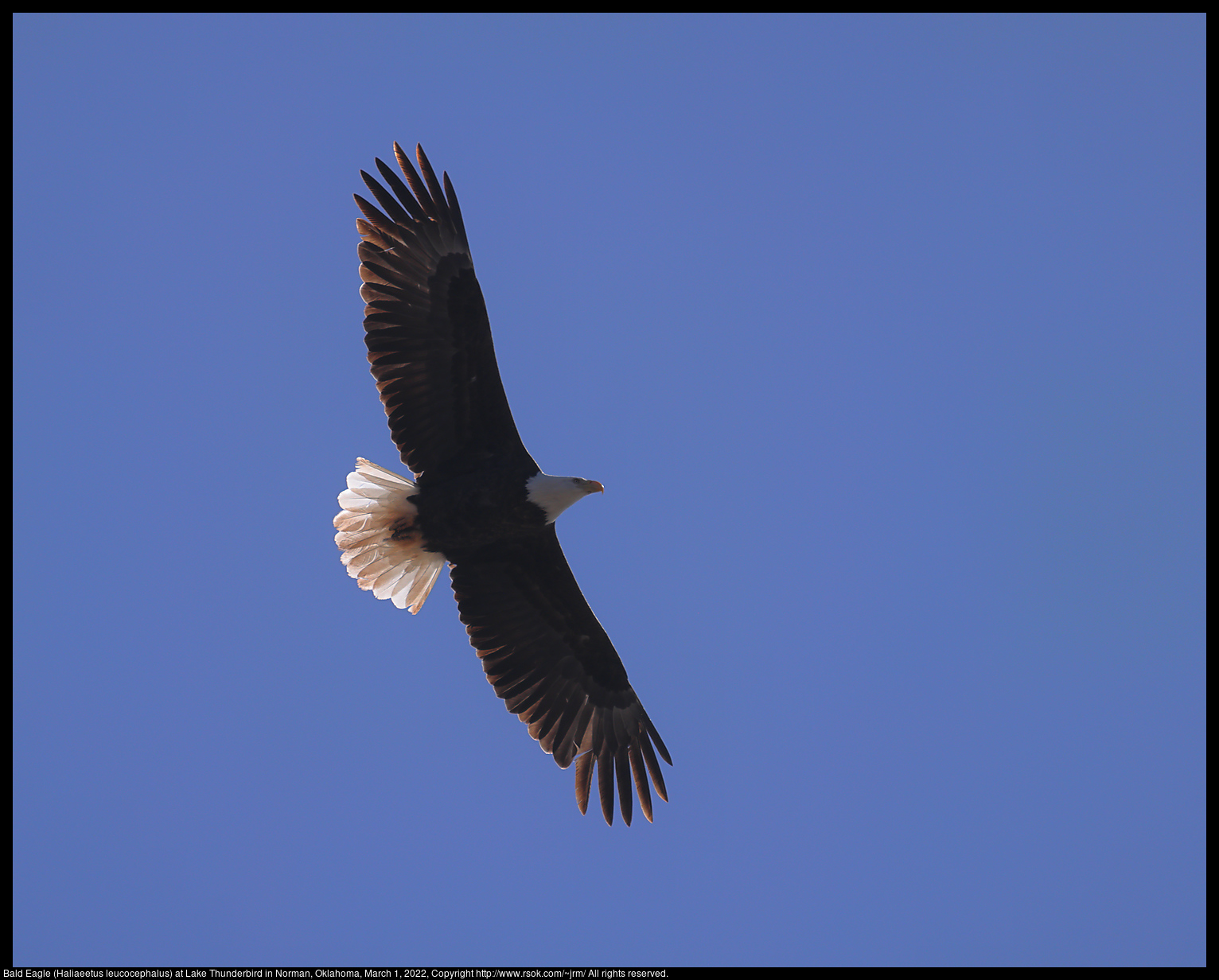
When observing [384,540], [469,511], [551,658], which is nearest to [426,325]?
[469,511]

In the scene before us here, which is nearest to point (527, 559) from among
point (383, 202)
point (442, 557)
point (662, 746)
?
point (442, 557)

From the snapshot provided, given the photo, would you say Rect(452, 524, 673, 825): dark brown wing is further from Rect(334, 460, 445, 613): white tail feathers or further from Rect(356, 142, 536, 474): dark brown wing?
Rect(356, 142, 536, 474): dark brown wing

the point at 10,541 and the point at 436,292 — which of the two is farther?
the point at 10,541

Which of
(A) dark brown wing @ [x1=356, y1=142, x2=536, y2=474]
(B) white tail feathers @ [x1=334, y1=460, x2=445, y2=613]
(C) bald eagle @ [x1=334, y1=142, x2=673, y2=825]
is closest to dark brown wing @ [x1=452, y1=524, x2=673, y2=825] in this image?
(C) bald eagle @ [x1=334, y1=142, x2=673, y2=825]

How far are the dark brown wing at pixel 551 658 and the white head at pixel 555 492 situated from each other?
0.35 m

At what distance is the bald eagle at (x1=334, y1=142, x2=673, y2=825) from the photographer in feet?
24.2

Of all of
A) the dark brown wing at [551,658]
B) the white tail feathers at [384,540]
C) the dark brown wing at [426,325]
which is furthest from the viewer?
the dark brown wing at [551,658]

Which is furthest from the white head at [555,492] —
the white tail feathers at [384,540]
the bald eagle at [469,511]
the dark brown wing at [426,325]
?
the white tail feathers at [384,540]

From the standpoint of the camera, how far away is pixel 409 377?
24.2 feet

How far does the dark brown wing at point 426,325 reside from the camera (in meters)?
7.35

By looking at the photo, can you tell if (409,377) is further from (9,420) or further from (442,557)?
(9,420)

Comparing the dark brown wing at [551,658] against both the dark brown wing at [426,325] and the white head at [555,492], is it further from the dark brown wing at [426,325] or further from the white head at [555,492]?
the dark brown wing at [426,325]

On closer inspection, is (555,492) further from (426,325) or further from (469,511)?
(426,325)
